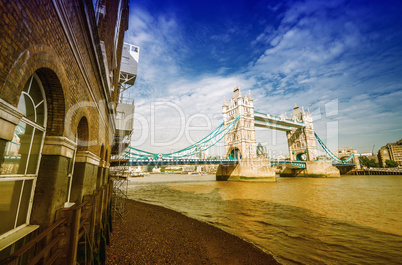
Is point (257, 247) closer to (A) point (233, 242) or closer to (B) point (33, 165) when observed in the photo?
(A) point (233, 242)

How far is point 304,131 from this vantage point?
6028 centimetres

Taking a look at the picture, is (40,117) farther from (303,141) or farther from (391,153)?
(391,153)

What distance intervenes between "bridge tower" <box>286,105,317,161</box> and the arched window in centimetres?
6356

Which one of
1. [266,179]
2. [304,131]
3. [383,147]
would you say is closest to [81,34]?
[266,179]

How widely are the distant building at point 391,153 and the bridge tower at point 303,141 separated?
182 feet

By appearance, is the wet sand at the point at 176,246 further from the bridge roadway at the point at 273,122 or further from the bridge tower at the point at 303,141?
the bridge tower at the point at 303,141

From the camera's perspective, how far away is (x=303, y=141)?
59.6m

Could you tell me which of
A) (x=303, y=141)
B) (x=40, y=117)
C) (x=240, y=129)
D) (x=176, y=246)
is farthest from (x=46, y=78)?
(x=303, y=141)

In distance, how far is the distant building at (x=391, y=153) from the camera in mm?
85875

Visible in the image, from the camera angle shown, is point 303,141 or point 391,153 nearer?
point 303,141

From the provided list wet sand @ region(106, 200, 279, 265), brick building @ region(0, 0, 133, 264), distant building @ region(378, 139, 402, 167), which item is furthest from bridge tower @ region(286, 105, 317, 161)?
brick building @ region(0, 0, 133, 264)

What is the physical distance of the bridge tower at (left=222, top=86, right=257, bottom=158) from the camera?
43156 mm

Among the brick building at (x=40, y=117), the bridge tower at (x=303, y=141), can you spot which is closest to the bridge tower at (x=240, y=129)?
the bridge tower at (x=303, y=141)

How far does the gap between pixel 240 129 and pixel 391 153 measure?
303ft
